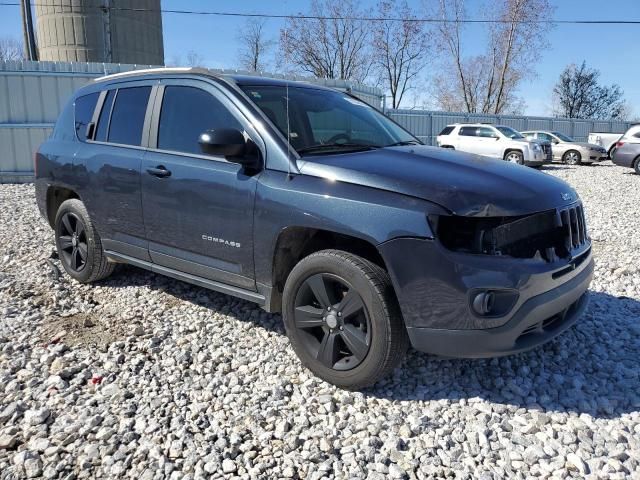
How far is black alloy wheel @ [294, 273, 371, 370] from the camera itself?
112 inches

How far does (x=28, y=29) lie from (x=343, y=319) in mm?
19783

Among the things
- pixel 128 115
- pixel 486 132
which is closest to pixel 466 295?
pixel 128 115

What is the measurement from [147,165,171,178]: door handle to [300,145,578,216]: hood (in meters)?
1.15

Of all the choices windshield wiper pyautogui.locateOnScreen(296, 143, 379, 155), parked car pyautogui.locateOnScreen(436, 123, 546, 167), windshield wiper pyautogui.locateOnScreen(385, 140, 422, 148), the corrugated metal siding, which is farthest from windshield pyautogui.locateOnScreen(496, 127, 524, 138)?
windshield wiper pyautogui.locateOnScreen(296, 143, 379, 155)

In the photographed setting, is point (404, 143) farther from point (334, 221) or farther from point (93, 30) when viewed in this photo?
point (93, 30)

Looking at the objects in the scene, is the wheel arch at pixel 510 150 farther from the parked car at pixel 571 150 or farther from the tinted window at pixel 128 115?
the tinted window at pixel 128 115

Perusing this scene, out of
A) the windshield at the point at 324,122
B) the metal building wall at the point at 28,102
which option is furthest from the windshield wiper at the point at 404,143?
the metal building wall at the point at 28,102

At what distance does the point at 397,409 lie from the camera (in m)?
2.83

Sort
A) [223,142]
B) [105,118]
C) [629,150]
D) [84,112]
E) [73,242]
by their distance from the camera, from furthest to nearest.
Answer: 1. [629,150]
2. [73,242]
3. [84,112]
4. [105,118]
5. [223,142]

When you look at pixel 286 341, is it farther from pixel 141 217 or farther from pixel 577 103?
pixel 577 103

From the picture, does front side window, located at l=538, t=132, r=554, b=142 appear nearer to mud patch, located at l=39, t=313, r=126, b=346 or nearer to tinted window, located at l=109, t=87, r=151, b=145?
tinted window, located at l=109, t=87, r=151, b=145

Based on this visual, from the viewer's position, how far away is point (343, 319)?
9.46 ft

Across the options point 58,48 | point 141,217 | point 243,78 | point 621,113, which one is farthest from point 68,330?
point 621,113

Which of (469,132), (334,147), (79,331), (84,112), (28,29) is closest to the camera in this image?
(334,147)
